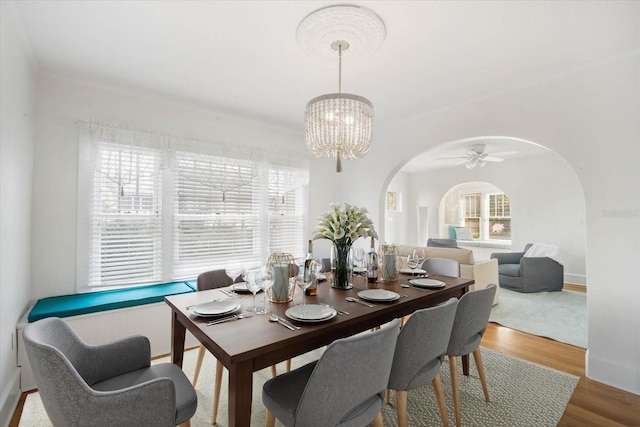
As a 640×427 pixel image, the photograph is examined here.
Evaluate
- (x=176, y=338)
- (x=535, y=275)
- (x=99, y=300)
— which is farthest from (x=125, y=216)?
(x=535, y=275)

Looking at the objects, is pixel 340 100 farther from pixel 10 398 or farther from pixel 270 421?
pixel 10 398

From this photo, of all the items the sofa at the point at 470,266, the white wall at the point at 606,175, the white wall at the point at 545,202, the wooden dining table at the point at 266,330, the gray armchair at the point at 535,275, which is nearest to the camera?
the wooden dining table at the point at 266,330

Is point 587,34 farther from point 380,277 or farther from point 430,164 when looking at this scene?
point 430,164

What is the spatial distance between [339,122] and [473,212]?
729 cm

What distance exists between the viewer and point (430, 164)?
23.4 ft

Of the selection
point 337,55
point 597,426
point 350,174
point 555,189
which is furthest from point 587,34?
point 555,189

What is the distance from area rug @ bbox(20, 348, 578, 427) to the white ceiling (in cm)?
257

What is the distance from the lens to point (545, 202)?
598 centimetres

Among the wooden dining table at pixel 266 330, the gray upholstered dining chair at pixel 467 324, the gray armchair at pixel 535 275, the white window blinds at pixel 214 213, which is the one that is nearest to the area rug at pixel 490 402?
the gray upholstered dining chair at pixel 467 324

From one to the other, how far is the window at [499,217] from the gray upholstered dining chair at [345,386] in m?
7.67

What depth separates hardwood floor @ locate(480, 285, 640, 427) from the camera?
1.89 metres

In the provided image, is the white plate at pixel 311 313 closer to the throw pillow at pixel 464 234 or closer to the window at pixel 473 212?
the throw pillow at pixel 464 234

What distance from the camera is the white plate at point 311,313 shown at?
1436 mm

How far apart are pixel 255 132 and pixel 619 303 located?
13.2 feet
